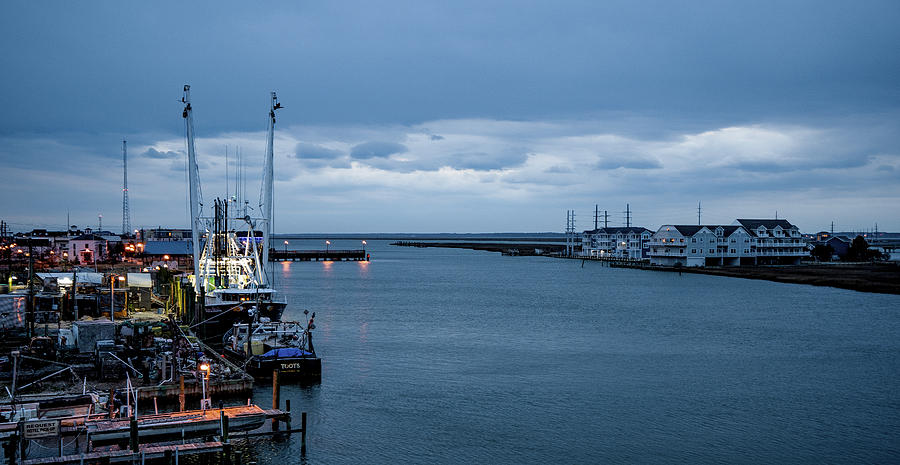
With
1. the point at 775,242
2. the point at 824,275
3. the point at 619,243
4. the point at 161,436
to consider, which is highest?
the point at 775,242

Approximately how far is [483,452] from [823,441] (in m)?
11.0

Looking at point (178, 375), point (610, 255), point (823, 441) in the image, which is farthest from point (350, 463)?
point (610, 255)

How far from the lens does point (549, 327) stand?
4619cm

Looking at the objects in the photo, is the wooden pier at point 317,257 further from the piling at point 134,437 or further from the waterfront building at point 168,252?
the piling at point 134,437

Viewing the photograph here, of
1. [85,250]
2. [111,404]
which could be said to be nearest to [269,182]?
[111,404]

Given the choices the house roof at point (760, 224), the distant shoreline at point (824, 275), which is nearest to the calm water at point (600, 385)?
the distant shoreline at point (824, 275)

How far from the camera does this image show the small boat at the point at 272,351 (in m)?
28.4

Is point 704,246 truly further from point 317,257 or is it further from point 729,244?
point 317,257

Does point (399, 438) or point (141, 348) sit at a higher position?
point (141, 348)

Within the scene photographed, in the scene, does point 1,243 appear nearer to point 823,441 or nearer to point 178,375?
point 178,375

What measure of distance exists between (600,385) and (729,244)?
88642mm

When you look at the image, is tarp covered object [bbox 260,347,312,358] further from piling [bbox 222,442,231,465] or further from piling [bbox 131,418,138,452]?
piling [bbox 131,418,138,452]

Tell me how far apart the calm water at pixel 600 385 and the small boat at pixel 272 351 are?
116 cm

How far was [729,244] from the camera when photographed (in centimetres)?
10925
